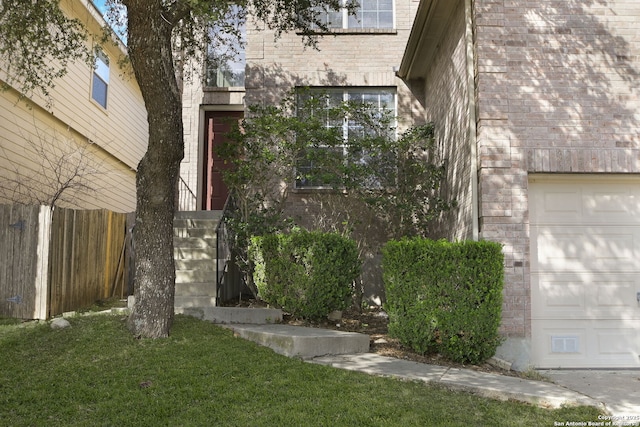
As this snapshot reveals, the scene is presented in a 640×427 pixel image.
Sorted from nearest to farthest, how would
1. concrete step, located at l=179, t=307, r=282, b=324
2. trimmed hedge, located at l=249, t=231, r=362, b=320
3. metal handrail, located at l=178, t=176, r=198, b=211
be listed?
concrete step, located at l=179, t=307, r=282, b=324 < trimmed hedge, located at l=249, t=231, r=362, b=320 < metal handrail, located at l=178, t=176, r=198, b=211

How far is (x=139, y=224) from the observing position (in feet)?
18.1

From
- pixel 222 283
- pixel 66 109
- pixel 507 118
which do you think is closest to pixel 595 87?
pixel 507 118

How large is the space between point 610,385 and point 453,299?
175 centimetres

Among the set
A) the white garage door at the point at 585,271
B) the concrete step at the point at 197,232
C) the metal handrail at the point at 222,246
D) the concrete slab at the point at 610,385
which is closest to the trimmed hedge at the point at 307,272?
the metal handrail at the point at 222,246

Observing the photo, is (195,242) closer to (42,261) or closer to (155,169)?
(42,261)

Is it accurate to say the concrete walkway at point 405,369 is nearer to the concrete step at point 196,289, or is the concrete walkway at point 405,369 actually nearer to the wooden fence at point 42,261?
the concrete step at point 196,289

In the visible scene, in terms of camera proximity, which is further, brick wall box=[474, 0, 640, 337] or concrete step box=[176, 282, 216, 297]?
concrete step box=[176, 282, 216, 297]

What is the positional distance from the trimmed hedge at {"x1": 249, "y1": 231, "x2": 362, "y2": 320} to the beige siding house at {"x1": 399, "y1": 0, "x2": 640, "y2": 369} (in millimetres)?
1766

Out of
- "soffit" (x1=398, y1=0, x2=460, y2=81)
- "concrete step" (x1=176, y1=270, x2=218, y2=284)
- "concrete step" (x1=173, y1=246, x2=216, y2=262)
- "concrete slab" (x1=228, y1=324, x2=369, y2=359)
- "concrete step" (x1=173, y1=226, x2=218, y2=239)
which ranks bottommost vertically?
"concrete slab" (x1=228, y1=324, x2=369, y2=359)

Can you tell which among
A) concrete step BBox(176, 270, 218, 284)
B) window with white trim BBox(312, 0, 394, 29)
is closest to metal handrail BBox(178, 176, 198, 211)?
concrete step BBox(176, 270, 218, 284)

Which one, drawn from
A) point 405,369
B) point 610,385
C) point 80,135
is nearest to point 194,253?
point 405,369

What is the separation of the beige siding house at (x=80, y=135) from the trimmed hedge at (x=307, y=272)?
4.17 meters

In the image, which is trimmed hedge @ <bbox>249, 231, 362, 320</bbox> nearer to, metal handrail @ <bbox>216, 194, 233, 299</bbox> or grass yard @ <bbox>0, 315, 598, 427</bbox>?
metal handrail @ <bbox>216, 194, 233, 299</bbox>

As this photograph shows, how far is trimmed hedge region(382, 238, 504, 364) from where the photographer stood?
17.8 feet
